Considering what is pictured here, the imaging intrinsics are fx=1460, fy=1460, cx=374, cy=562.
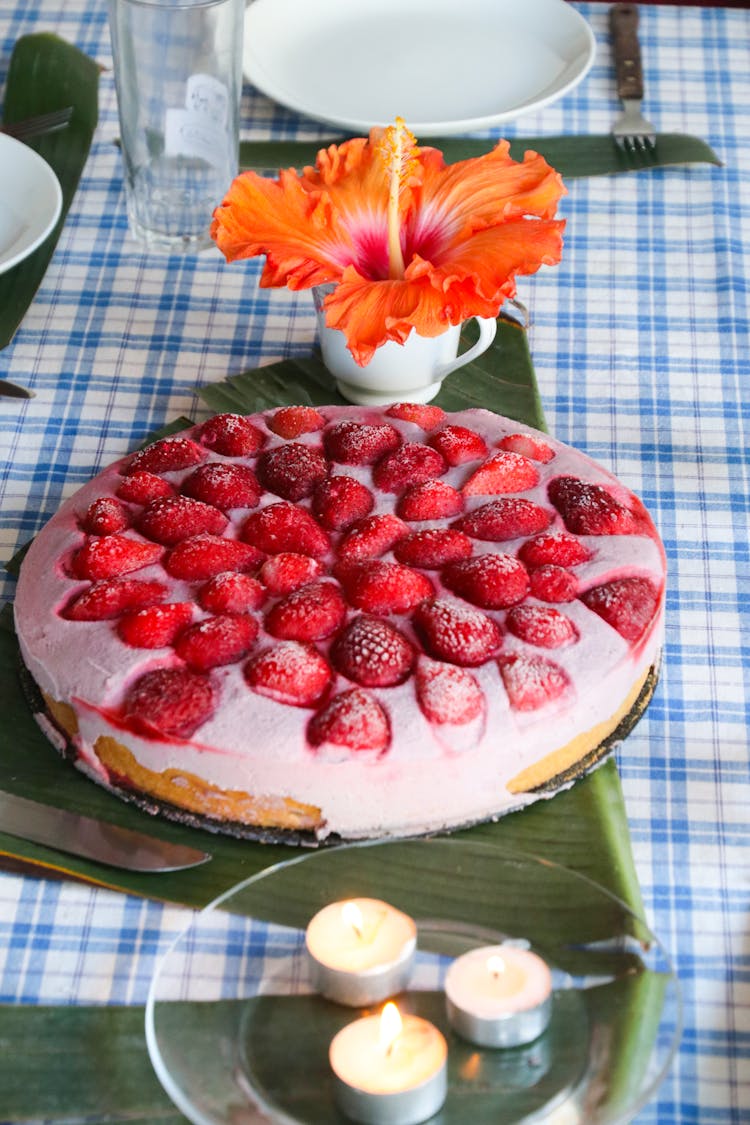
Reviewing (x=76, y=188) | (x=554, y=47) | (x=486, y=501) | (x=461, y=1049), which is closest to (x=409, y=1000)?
(x=461, y=1049)

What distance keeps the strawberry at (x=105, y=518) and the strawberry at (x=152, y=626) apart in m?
0.12

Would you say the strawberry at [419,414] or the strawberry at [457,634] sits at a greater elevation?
the strawberry at [457,634]

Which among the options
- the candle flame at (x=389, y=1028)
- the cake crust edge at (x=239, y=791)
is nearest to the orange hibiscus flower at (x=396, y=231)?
the cake crust edge at (x=239, y=791)

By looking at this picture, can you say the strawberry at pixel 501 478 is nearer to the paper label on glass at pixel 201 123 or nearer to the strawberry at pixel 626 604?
the strawberry at pixel 626 604

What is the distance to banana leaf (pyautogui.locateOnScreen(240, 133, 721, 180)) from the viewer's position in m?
1.88

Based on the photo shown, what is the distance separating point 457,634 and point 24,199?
0.92 m

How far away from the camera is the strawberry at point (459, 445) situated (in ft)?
4.26

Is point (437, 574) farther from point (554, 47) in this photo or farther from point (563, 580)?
point (554, 47)

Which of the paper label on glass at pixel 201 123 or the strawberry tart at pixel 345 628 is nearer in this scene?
the strawberry tart at pixel 345 628

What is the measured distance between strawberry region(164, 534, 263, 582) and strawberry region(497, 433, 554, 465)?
27cm

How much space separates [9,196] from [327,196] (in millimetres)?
481

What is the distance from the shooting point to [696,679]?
1267 mm

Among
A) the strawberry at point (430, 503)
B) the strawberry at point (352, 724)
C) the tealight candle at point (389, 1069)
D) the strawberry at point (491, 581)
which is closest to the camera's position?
the tealight candle at point (389, 1069)

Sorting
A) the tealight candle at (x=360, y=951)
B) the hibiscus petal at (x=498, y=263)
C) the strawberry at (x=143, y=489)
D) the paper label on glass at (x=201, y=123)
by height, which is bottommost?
the tealight candle at (x=360, y=951)
